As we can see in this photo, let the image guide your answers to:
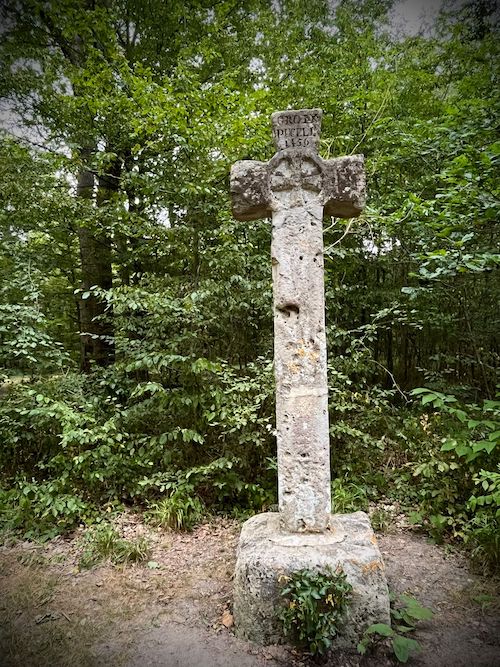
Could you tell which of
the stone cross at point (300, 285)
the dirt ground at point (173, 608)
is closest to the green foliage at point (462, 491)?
the dirt ground at point (173, 608)

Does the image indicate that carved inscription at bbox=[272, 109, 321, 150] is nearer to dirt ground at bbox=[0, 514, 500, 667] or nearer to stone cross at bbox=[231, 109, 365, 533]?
stone cross at bbox=[231, 109, 365, 533]

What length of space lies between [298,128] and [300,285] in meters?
1.14

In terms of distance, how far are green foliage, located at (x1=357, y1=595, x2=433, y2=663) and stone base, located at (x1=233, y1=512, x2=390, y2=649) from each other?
0.23 feet

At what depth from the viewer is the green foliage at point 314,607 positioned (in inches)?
95.3

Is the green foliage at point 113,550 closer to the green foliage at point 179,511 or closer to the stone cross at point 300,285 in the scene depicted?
the green foliage at point 179,511

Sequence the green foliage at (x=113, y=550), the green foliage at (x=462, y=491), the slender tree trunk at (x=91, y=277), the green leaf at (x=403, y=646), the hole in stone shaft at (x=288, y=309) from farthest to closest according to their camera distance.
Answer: the slender tree trunk at (x=91, y=277) < the green foliage at (x=113, y=550) < the green foliage at (x=462, y=491) < the hole in stone shaft at (x=288, y=309) < the green leaf at (x=403, y=646)

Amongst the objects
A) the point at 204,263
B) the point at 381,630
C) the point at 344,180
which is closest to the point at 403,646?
the point at 381,630

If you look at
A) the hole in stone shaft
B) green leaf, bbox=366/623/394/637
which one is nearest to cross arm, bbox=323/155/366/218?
the hole in stone shaft

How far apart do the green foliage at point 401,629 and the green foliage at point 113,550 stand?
2093 millimetres

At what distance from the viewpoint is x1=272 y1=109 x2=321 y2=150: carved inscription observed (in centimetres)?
294

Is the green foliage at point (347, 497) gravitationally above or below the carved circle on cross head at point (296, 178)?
below

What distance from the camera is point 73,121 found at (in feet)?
18.5

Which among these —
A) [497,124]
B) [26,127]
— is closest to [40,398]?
[26,127]

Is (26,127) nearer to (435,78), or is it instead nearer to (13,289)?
(13,289)
